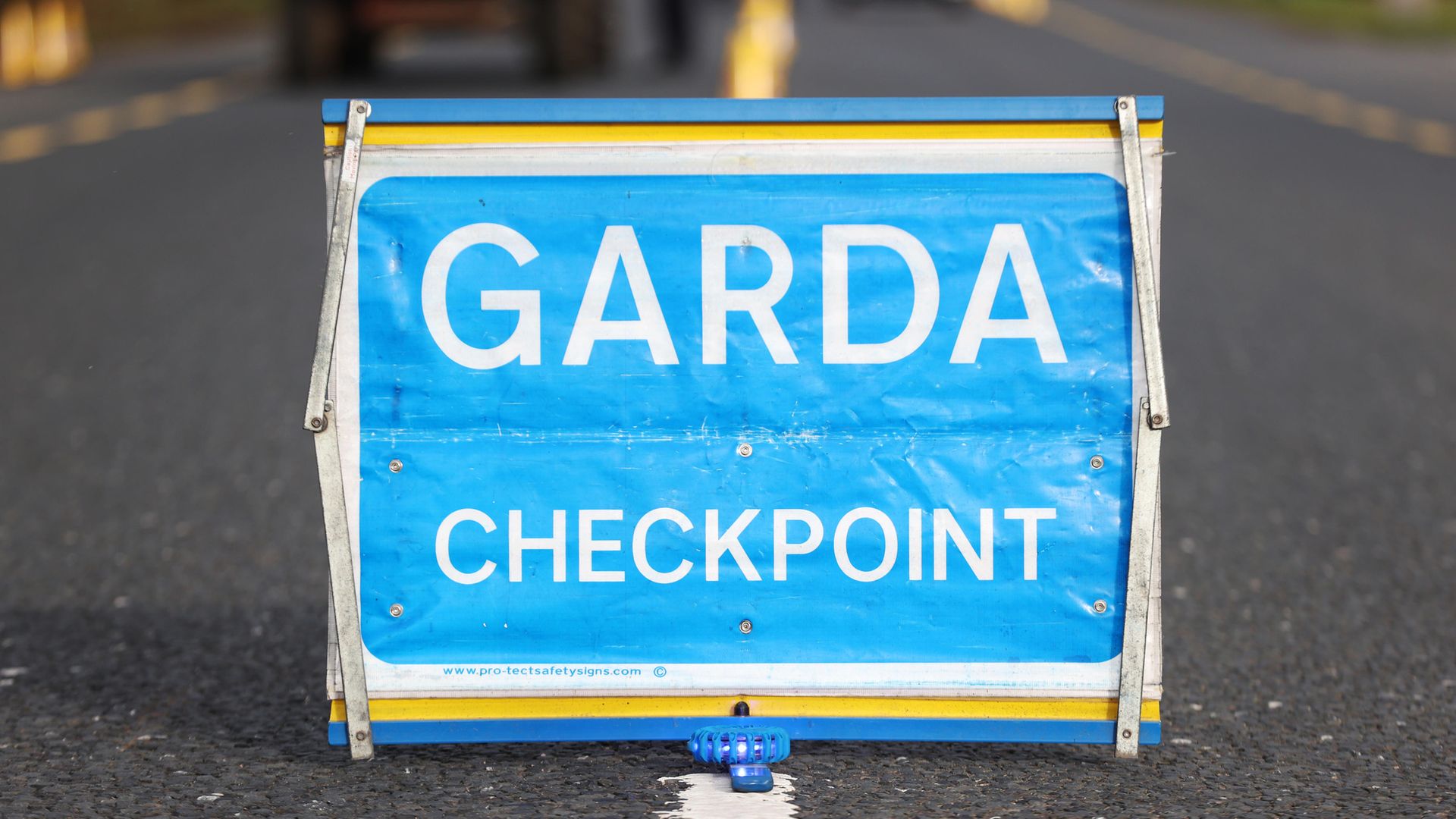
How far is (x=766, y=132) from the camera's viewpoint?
3.80 m

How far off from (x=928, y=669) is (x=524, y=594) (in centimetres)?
77

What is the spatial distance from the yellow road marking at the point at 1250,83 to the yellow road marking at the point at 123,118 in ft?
34.2

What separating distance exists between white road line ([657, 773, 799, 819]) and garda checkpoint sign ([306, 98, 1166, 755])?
127 mm

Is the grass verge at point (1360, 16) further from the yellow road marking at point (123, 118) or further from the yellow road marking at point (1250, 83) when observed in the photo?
the yellow road marking at point (123, 118)

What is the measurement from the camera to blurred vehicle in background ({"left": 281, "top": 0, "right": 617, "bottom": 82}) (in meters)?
20.1

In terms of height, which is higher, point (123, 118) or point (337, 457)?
point (123, 118)

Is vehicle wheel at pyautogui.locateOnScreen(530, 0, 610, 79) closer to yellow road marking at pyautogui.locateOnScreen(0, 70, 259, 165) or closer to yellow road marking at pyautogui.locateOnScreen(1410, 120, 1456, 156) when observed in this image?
yellow road marking at pyautogui.locateOnScreen(0, 70, 259, 165)

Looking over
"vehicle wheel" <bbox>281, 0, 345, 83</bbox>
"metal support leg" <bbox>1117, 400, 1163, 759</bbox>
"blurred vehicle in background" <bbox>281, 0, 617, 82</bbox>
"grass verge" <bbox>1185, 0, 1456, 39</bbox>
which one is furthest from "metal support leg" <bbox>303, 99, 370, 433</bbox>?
"grass verge" <bbox>1185, 0, 1456, 39</bbox>

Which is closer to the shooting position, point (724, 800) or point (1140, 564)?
point (724, 800)

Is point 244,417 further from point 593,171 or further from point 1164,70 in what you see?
point 1164,70

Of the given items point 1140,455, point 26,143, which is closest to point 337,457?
point 1140,455

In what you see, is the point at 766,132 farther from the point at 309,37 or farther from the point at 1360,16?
the point at 1360,16

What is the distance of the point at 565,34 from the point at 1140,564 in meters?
17.2

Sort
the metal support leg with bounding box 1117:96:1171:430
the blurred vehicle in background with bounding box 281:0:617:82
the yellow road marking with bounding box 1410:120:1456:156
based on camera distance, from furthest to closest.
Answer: the blurred vehicle in background with bounding box 281:0:617:82
the yellow road marking with bounding box 1410:120:1456:156
the metal support leg with bounding box 1117:96:1171:430
